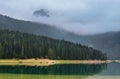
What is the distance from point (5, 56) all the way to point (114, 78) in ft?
409

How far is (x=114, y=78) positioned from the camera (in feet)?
267

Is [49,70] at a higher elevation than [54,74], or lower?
higher

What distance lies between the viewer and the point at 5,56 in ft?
653

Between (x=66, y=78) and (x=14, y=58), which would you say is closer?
(x=66, y=78)

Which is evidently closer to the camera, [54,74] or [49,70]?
[54,74]

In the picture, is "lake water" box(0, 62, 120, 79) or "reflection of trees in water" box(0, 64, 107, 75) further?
"reflection of trees in water" box(0, 64, 107, 75)

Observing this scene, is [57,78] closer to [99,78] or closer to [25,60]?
[99,78]

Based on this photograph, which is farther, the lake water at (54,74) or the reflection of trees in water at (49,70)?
the reflection of trees in water at (49,70)

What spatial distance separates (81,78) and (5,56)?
12308 cm

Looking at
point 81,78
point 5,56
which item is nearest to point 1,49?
point 5,56

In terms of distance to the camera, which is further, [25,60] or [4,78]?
[25,60]

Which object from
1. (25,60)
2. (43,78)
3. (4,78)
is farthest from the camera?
(25,60)

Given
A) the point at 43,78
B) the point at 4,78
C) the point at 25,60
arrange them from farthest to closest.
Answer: the point at 25,60 < the point at 43,78 < the point at 4,78

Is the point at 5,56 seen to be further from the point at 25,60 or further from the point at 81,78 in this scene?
the point at 81,78
